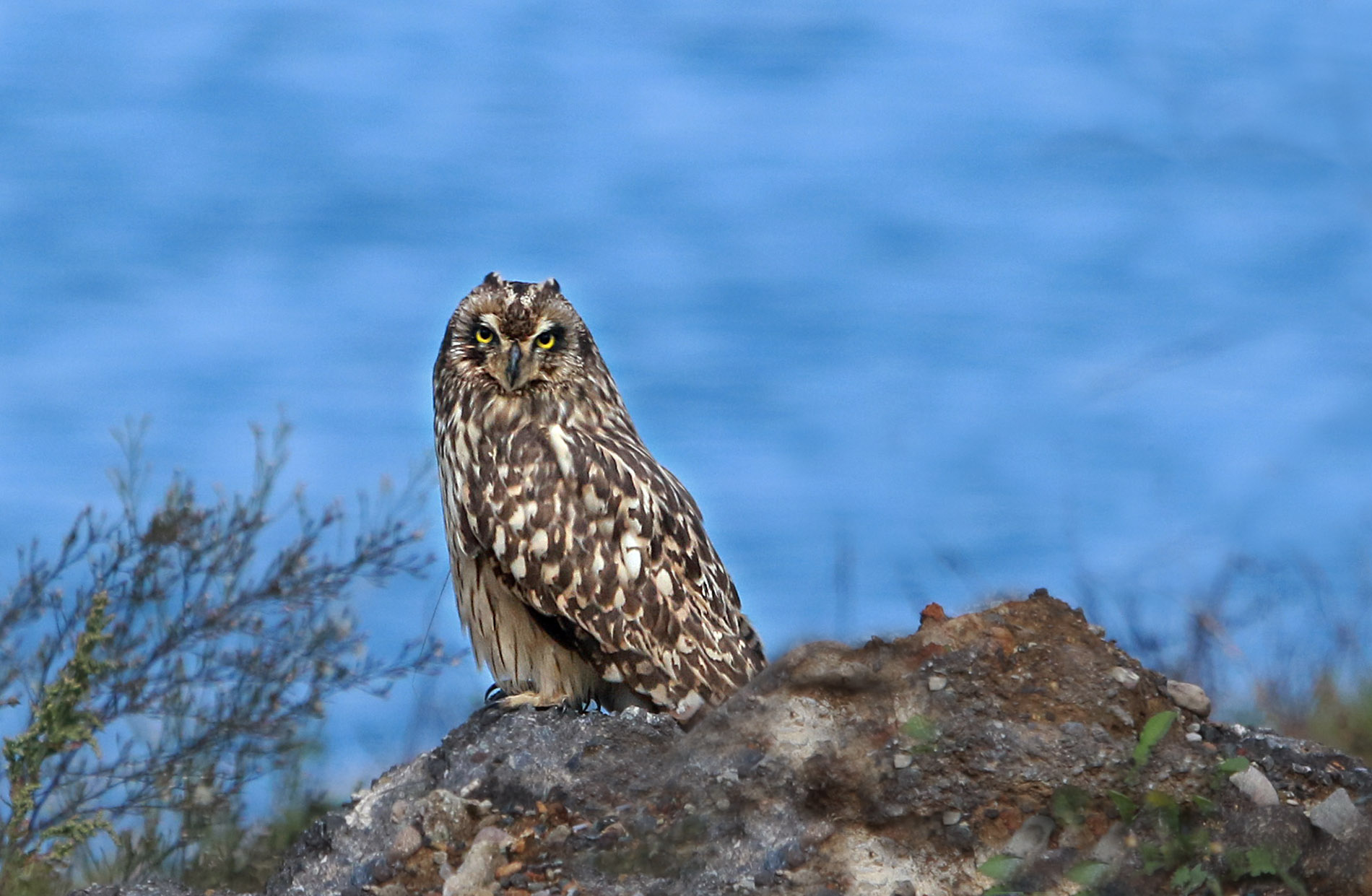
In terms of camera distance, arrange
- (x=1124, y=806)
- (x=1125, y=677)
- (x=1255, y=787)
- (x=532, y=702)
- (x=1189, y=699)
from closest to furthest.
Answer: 1. (x=1124, y=806)
2. (x=1255, y=787)
3. (x=1125, y=677)
4. (x=1189, y=699)
5. (x=532, y=702)

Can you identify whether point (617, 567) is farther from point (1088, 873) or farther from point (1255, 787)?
point (1255, 787)

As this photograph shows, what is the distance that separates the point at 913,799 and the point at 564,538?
1.72 metres

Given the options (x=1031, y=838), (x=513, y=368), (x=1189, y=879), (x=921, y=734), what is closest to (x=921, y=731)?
(x=921, y=734)

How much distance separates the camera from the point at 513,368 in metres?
5.98

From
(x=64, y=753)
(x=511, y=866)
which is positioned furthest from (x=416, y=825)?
(x=64, y=753)

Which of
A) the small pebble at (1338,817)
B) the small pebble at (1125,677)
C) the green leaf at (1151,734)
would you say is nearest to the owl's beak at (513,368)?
the small pebble at (1125,677)

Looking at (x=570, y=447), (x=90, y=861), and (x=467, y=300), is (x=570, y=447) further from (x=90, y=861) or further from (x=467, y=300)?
(x=90, y=861)

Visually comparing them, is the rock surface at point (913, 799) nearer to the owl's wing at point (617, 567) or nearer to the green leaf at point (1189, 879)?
the green leaf at point (1189, 879)

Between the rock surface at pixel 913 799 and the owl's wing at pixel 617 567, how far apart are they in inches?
26.6

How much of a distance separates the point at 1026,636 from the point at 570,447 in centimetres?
187

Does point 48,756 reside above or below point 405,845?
above

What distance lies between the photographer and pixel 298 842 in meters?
5.09

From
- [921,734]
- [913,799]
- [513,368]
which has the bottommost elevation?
[913,799]

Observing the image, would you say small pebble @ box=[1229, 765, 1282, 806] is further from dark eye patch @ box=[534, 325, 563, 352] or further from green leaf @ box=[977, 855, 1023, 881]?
dark eye patch @ box=[534, 325, 563, 352]
